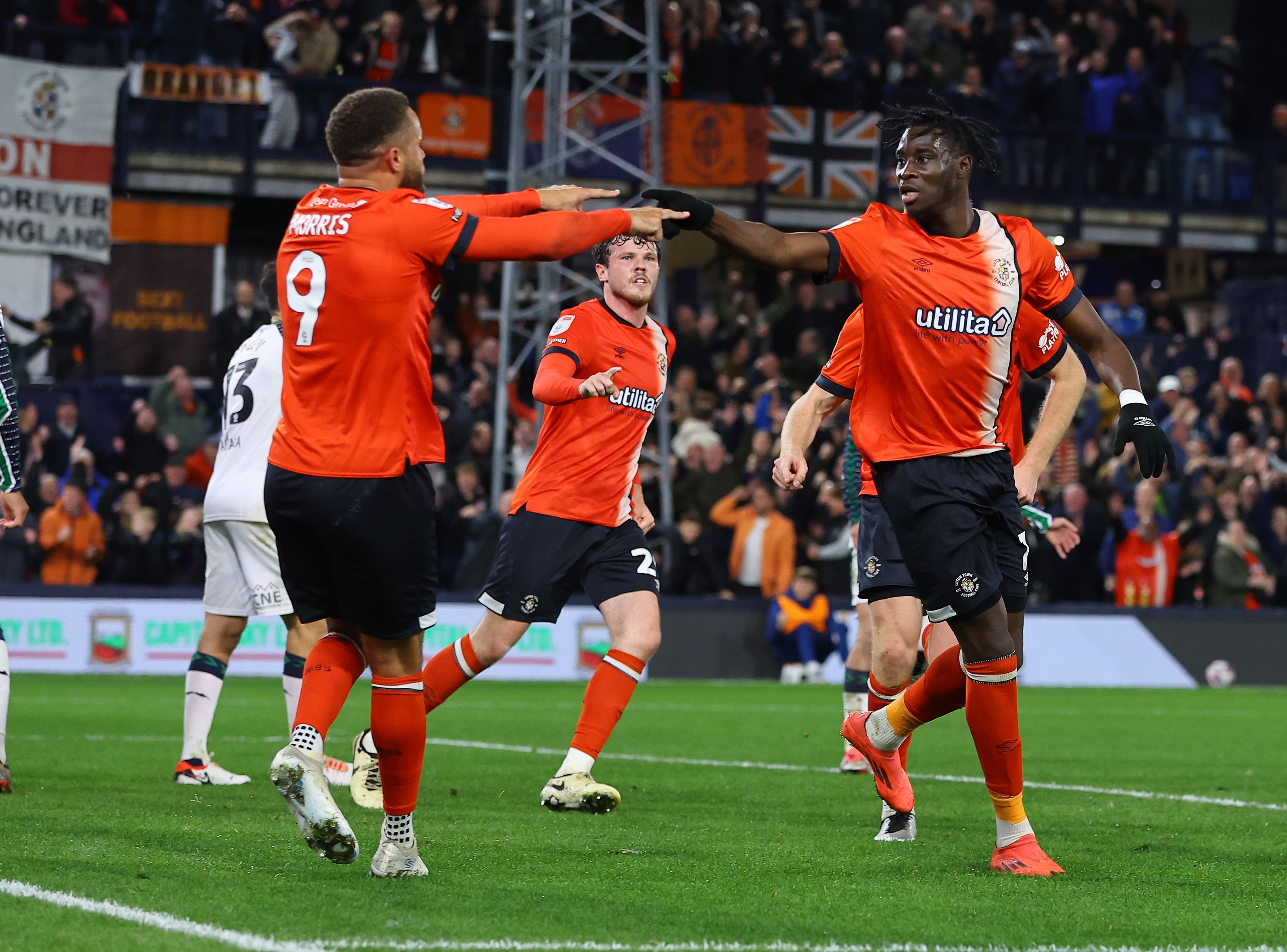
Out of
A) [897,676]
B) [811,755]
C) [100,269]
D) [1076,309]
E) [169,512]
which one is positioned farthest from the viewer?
[100,269]

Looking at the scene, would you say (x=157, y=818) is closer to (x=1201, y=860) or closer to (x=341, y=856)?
(x=341, y=856)

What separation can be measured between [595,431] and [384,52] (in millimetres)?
17475

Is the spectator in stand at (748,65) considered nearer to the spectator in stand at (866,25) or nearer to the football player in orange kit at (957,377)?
the spectator in stand at (866,25)

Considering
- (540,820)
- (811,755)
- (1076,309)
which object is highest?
(1076,309)

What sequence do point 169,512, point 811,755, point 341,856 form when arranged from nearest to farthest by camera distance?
point 341,856 → point 811,755 → point 169,512

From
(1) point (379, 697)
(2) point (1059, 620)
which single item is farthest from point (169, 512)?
(1) point (379, 697)

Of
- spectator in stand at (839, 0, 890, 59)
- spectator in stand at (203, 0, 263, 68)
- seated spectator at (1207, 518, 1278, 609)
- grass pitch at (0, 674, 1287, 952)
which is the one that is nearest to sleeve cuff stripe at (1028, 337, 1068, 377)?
grass pitch at (0, 674, 1287, 952)

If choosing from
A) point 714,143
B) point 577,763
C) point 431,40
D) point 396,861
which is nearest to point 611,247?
point 577,763

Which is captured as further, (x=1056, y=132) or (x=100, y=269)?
(x=1056, y=132)

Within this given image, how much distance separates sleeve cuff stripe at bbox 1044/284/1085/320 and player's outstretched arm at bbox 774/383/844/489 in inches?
Result: 48.8

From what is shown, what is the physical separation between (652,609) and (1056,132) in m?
20.6

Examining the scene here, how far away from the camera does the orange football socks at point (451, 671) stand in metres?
7.44

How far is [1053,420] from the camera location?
673 centimetres

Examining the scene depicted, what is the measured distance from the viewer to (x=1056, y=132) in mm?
26375
